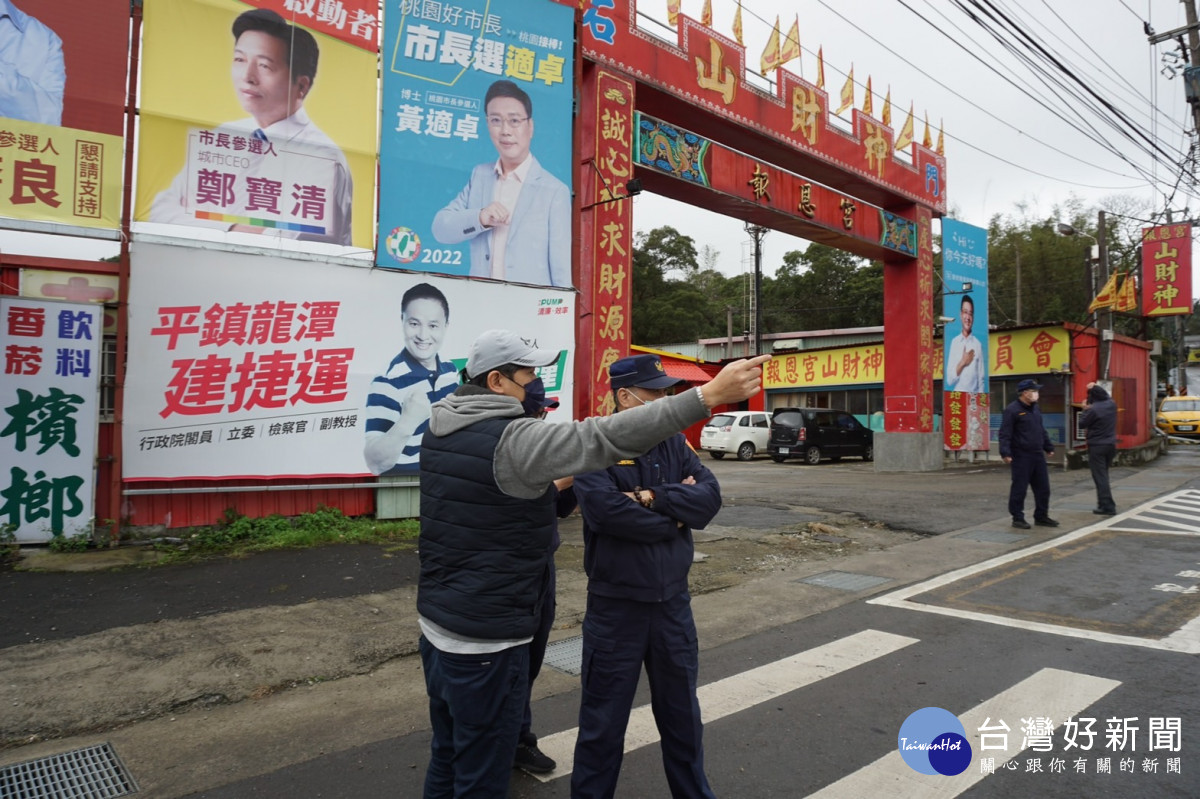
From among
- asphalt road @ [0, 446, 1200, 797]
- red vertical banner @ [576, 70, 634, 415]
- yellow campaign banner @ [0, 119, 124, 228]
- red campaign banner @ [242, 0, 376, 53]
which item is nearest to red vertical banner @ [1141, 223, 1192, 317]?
asphalt road @ [0, 446, 1200, 797]

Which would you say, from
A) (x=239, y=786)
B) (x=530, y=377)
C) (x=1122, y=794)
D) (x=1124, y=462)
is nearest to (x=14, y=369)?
(x=239, y=786)

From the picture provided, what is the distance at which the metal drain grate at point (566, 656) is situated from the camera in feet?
14.7

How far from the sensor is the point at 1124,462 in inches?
741

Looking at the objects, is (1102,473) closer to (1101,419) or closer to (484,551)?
(1101,419)

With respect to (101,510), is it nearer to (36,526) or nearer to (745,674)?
(36,526)

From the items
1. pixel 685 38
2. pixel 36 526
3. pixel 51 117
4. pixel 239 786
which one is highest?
pixel 685 38

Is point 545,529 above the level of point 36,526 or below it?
above

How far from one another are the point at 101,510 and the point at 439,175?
5193 millimetres

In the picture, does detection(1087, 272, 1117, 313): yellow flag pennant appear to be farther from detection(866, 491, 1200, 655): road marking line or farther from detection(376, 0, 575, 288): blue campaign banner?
detection(376, 0, 575, 288): blue campaign banner

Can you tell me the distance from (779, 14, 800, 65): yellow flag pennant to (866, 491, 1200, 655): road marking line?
922 centimetres

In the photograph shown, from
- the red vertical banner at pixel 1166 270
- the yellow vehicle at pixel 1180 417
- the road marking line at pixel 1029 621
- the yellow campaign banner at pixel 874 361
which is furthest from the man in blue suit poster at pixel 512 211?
the yellow vehicle at pixel 1180 417

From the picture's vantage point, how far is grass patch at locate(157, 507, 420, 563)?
7195mm

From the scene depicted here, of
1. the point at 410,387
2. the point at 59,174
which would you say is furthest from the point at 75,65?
the point at 410,387

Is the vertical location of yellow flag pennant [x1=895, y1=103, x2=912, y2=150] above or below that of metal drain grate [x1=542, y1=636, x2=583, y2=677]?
above
